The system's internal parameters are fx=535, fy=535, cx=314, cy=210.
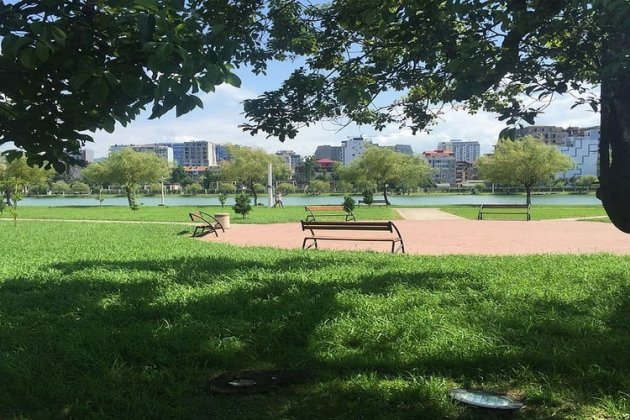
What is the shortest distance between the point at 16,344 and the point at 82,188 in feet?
289

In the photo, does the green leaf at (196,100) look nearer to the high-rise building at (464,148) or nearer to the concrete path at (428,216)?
the concrete path at (428,216)

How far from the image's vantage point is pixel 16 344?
4.37 meters

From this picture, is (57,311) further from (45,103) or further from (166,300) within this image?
(45,103)

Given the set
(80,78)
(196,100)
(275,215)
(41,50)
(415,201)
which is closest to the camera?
(41,50)

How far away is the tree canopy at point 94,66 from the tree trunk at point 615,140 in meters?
2.43

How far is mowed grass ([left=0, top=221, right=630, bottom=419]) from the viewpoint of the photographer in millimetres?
3332

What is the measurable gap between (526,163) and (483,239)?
29.6 meters

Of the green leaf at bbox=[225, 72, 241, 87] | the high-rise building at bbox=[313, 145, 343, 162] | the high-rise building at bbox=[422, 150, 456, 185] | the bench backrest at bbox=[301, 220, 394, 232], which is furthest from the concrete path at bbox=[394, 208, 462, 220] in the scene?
the high-rise building at bbox=[313, 145, 343, 162]

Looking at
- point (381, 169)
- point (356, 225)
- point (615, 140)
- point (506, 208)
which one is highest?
point (381, 169)

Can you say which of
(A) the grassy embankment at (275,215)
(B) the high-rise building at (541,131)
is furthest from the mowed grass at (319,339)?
(A) the grassy embankment at (275,215)

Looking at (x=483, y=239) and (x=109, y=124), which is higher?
(x=109, y=124)

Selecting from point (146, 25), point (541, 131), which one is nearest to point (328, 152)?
point (541, 131)

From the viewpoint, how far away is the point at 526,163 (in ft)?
133

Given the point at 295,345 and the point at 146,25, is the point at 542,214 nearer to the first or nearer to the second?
the point at 295,345
